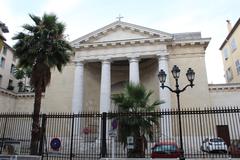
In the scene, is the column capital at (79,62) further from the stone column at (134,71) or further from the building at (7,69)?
the building at (7,69)

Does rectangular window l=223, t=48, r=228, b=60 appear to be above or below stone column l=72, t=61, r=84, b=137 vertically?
above

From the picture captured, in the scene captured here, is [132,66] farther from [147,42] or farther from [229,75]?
[229,75]

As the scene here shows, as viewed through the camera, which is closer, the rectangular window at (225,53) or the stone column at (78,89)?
the stone column at (78,89)

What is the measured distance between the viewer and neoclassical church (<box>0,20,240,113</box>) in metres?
23.8

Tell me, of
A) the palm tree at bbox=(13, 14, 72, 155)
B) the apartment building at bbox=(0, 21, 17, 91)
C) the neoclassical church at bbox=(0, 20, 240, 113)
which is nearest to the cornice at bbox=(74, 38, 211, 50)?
the neoclassical church at bbox=(0, 20, 240, 113)

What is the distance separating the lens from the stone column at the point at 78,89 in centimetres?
2420

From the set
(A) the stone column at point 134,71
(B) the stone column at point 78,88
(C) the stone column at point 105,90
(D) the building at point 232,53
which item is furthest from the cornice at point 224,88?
(B) the stone column at point 78,88

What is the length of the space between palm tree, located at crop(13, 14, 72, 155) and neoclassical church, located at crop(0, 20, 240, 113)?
919 cm

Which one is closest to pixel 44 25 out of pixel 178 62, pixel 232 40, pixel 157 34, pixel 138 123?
pixel 138 123

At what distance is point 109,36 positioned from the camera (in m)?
26.3

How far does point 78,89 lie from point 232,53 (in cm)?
2208

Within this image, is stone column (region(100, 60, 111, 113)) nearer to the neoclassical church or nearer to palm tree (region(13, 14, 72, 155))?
the neoclassical church

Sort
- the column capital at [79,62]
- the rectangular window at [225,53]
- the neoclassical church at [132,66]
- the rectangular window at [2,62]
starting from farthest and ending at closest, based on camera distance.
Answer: the rectangular window at [2,62] < the rectangular window at [225,53] < the column capital at [79,62] < the neoclassical church at [132,66]


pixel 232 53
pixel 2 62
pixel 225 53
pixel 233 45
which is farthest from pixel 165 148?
pixel 2 62
